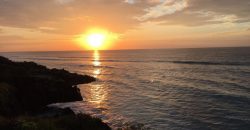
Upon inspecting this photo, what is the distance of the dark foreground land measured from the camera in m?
14.8

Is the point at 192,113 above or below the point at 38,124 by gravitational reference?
below

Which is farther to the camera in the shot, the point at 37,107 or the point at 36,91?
the point at 36,91

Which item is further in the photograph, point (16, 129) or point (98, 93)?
point (98, 93)

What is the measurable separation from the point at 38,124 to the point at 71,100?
2052 cm

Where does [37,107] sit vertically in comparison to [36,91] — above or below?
below

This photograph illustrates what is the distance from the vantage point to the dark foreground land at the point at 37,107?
14.8 metres

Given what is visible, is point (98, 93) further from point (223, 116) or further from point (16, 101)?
point (223, 116)

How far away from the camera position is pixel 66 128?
51.3 ft

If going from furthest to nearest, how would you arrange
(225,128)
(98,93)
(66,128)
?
(98,93)
(225,128)
(66,128)

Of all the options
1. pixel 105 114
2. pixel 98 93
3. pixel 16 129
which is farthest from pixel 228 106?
pixel 16 129

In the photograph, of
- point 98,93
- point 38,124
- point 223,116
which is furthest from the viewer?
point 98,93

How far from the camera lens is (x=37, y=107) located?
28375 mm

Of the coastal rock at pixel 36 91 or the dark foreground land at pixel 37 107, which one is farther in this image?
the coastal rock at pixel 36 91

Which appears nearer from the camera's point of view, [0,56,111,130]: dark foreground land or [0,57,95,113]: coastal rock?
[0,56,111,130]: dark foreground land
